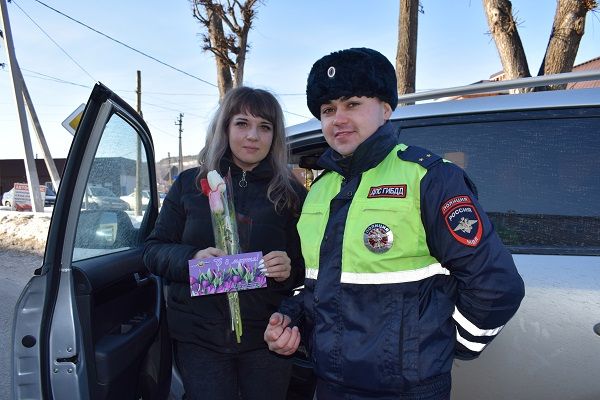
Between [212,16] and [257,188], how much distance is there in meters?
8.82

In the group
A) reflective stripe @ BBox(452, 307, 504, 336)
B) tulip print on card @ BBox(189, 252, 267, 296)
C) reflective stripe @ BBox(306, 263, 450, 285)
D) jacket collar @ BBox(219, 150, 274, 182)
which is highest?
jacket collar @ BBox(219, 150, 274, 182)

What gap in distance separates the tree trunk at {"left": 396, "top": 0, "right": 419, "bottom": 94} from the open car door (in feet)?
18.0

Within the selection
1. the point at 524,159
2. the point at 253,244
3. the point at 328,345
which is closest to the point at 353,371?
the point at 328,345

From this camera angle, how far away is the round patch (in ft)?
4.23

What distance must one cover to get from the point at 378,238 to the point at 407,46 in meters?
6.47

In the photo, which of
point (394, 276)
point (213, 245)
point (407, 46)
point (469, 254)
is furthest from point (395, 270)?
point (407, 46)

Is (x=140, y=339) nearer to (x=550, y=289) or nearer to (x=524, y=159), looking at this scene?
(x=550, y=289)

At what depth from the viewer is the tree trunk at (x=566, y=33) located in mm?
5289

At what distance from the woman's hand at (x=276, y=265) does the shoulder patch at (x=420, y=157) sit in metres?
0.59

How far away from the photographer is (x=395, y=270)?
1.29 metres

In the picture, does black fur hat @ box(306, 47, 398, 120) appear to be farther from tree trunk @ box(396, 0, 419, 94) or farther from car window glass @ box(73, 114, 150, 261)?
tree trunk @ box(396, 0, 419, 94)

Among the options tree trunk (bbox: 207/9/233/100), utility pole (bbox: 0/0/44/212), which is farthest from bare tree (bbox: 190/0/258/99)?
utility pole (bbox: 0/0/44/212)

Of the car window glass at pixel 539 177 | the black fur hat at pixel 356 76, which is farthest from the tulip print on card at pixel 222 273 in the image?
the car window glass at pixel 539 177

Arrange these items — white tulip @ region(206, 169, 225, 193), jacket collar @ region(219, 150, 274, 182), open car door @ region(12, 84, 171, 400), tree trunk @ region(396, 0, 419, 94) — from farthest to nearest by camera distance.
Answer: tree trunk @ region(396, 0, 419, 94) < jacket collar @ region(219, 150, 274, 182) < white tulip @ region(206, 169, 225, 193) < open car door @ region(12, 84, 171, 400)
